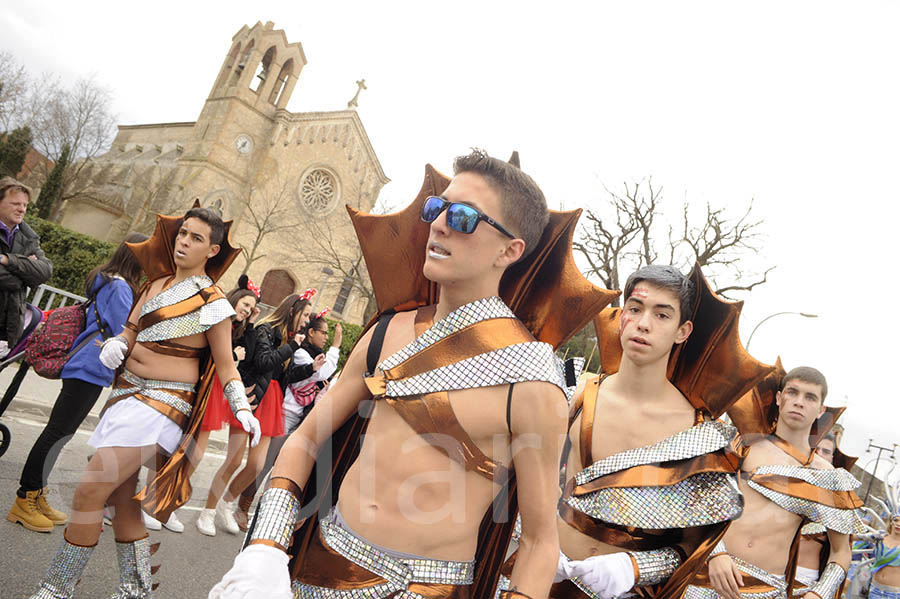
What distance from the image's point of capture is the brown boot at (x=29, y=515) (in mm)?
4094

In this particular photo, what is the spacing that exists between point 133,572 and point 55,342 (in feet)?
6.67

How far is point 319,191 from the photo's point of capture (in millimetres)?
33844

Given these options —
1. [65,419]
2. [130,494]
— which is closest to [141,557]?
[130,494]

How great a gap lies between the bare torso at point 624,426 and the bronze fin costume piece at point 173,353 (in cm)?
210

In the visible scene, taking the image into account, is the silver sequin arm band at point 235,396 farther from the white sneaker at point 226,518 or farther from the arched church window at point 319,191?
the arched church window at point 319,191

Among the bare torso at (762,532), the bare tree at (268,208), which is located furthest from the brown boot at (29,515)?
the bare tree at (268,208)

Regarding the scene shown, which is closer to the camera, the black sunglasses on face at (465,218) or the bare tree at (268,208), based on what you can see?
the black sunglasses on face at (465,218)

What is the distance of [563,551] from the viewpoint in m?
2.52

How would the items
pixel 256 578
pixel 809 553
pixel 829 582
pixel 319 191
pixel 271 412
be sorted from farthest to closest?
pixel 319 191, pixel 271 412, pixel 809 553, pixel 829 582, pixel 256 578

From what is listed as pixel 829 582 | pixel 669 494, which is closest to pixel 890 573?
pixel 829 582

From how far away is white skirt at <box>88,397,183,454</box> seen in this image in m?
3.26

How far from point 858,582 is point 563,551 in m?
5.99

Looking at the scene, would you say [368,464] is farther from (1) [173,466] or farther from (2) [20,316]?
(2) [20,316]

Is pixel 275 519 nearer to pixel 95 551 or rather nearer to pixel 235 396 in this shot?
pixel 235 396
